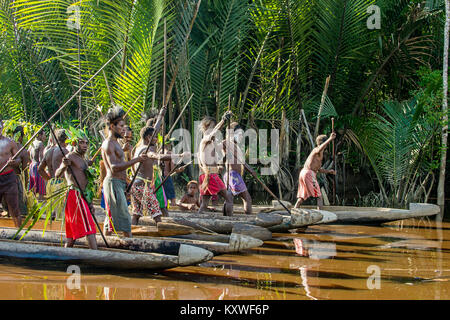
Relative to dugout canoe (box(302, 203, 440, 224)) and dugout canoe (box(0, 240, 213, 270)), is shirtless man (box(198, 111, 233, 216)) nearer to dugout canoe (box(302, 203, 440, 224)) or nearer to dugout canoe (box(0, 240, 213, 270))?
dugout canoe (box(302, 203, 440, 224))

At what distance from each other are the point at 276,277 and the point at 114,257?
1500 millimetres

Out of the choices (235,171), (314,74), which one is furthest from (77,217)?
(314,74)

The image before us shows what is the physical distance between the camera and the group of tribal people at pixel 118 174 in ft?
17.1

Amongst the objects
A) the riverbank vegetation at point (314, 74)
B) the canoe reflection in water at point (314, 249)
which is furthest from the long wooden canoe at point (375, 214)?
the riverbank vegetation at point (314, 74)

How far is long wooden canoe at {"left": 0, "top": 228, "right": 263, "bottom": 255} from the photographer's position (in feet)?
16.0

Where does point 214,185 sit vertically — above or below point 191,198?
above

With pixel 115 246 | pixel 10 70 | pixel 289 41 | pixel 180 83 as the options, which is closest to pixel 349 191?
pixel 289 41

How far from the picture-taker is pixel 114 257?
186 inches

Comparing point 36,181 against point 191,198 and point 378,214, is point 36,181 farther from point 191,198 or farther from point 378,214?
point 378,214

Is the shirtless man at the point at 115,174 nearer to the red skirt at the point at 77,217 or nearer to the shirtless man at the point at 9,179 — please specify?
the red skirt at the point at 77,217

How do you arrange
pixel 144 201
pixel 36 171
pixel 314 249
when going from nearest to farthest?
pixel 144 201 → pixel 314 249 → pixel 36 171

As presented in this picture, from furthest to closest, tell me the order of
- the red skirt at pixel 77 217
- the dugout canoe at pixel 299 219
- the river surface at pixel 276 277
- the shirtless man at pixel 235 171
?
the shirtless man at pixel 235 171
the dugout canoe at pixel 299 219
the red skirt at pixel 77 217
the river surface at pixel 276 277

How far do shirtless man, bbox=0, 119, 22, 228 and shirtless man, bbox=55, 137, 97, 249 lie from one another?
1.45 meters

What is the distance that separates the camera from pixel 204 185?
7.82m
